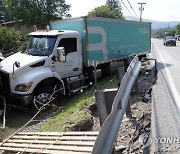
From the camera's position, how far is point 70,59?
9766 millimetres

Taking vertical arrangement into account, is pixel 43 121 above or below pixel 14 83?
below

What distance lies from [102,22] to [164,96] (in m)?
5.09

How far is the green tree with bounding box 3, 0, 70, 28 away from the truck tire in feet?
81.9

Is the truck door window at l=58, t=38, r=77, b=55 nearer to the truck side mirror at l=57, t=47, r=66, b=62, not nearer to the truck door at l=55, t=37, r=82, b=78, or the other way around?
Answer: the truck door at l=55, t=37, r=82, b=78

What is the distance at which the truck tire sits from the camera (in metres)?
8.31

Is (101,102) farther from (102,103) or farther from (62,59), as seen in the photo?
(62,59)

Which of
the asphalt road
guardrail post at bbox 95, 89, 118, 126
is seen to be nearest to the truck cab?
the asphalt road

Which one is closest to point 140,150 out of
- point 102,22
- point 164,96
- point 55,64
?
point 164,96

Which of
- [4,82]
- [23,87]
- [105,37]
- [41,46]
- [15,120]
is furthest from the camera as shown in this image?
[105,37]

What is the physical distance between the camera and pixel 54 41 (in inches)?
361

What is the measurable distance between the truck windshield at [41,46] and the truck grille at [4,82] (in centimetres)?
134

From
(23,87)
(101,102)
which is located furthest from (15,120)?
(101,102)

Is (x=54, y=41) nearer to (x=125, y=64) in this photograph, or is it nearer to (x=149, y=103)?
(x=149, y=103)

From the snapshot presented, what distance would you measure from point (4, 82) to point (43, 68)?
4.30ft
